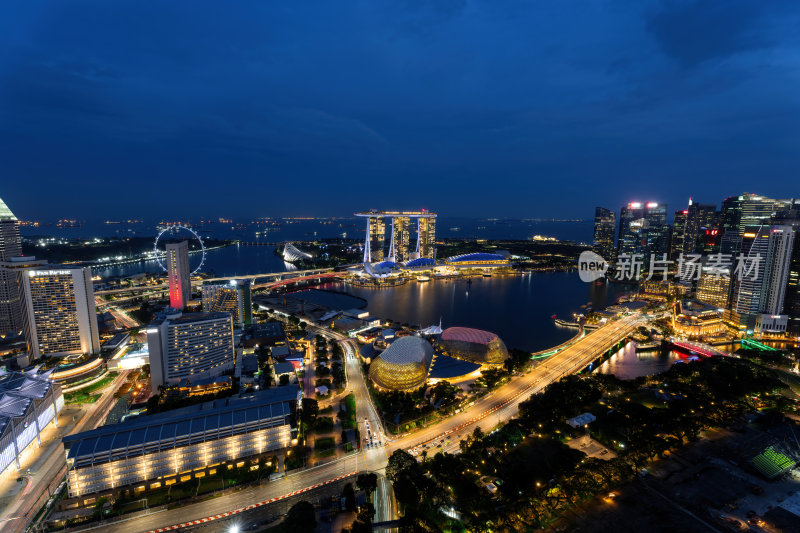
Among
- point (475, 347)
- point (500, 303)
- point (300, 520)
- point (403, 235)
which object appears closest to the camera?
point (300, 520)

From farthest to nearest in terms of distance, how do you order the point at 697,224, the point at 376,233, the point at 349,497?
the point at 376,233 < the point at 697,224 < the point at 349,497

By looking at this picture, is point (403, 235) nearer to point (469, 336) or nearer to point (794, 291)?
point (469, 336)

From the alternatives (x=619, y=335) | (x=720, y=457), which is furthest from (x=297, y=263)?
(x=720, y=457)

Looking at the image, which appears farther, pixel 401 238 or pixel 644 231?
pixel 401 238

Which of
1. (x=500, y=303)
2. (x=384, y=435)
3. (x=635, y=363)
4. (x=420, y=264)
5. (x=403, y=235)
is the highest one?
(x=403, y=235)

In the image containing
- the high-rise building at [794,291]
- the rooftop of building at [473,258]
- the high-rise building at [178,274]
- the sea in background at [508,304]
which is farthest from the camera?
the rooftop of building at [473,258]

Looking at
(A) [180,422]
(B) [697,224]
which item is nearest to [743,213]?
(B) [697,224]

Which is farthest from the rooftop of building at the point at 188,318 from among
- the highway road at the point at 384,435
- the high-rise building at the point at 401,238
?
the high-rise building at the point at 401,238

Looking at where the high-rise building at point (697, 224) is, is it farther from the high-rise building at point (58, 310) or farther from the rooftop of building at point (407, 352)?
the high-rise building at point (58, 310)

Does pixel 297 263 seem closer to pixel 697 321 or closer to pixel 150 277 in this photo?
pixel 150 277
